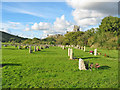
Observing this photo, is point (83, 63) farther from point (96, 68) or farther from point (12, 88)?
point (12, 88)

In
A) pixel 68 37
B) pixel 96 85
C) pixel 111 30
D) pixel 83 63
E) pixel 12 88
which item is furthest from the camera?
pixel 68 37

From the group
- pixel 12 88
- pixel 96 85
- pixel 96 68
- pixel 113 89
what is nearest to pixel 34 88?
pixel 12 88

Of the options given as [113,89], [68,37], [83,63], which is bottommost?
[113,89]

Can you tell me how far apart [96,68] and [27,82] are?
7401mm

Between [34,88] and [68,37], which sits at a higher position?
[68,37]

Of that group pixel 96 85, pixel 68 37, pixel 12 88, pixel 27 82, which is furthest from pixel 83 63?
pixel 68 37

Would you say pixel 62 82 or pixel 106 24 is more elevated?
pixel 106 24

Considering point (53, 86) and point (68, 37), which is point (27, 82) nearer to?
point (53, 86)

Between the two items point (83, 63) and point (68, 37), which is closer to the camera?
point (83, 63)

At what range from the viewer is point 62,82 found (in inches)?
319

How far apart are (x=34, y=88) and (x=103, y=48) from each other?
37720 millimetres

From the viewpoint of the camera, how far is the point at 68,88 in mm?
7145

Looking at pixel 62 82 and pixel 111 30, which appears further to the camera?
pixel 111 30

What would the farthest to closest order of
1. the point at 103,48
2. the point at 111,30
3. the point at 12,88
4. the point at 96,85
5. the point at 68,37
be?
the point at 68,37, the point at 111,30, the point at 103,48, the point at 96,85, the point at 12,88
